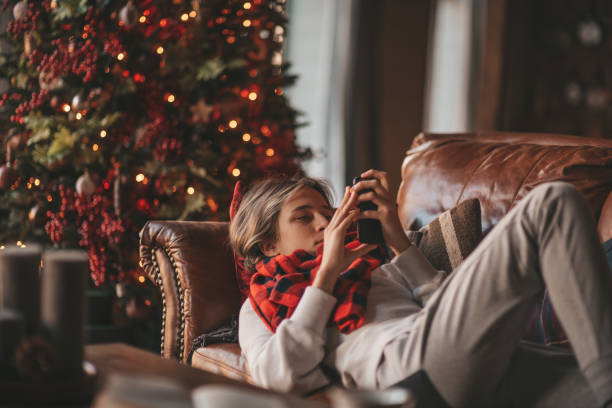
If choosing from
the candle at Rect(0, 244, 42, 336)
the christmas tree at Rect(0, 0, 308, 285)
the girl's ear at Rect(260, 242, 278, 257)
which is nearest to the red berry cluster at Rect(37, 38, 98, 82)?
the christmas tree at Rect(0, 0, 308, 285)

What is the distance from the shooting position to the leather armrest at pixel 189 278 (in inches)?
69.3

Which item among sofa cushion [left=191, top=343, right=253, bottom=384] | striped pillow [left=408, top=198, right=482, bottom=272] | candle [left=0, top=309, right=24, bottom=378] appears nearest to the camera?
candle [left=0, top=309, right=24, bottom=378]

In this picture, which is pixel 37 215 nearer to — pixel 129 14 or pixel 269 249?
pixel 129 14

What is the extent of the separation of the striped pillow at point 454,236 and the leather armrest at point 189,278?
0.57m

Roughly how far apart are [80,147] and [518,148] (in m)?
1.61

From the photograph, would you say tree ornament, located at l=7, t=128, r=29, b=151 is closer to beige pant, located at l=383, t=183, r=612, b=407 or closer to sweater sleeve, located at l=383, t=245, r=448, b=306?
sweater sleeve, located at l=383, t=245, r=448, b=306

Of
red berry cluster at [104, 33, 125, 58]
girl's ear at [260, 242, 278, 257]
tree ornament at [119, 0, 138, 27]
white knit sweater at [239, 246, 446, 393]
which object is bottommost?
white knit sweater at [239, 246, 446, 393]

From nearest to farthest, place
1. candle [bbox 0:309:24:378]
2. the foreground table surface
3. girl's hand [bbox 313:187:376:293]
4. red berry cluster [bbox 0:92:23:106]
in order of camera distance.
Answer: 1. candle [bbox 0:309:24:378]
2. the foreground table surface
3. girl's hand [bbox 313:187:376:293]
4. red berry cluster [bbox 0:92:23:106]

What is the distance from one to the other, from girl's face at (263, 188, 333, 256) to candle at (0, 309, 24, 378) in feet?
2.78

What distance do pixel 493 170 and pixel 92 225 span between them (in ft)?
5.06

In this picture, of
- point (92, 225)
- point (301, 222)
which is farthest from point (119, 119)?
point (301, 222)

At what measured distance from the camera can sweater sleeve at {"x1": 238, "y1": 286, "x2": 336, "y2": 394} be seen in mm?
1338

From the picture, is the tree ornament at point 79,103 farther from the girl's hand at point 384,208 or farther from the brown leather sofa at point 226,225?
the girl's hand at point 384,208

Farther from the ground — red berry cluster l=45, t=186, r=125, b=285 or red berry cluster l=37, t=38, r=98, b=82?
red berry cluster l=37, t=38, r=98, b=82
